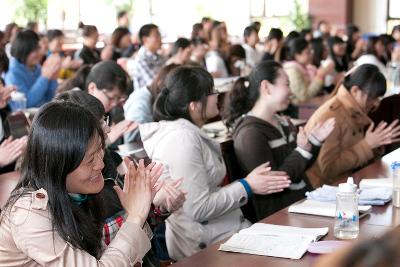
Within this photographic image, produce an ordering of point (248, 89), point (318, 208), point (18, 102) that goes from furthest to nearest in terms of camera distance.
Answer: point (18, 102)
point (248, 89)
point (318, 208)

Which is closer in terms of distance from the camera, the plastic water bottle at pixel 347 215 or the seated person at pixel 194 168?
the plastic water bottle at pixel 347 215

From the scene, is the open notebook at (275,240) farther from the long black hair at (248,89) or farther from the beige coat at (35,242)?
the long black hair at (248,89)

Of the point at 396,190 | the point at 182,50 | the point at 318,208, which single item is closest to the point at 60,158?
the point at 318,208

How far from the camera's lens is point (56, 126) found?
158 centimetres

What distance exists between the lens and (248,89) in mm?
3246

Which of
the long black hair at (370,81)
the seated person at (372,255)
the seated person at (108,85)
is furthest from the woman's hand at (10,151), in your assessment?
the seated person at (372,255)

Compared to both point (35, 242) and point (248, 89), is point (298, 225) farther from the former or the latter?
point (248, 89)

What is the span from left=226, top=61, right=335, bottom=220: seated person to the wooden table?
279mm

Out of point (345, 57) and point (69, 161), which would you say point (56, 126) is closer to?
point (69, 161)

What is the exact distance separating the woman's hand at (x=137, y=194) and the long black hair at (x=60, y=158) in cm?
14

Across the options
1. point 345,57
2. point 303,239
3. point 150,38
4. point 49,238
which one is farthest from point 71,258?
point 345,57

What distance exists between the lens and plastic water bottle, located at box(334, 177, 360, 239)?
208 cm

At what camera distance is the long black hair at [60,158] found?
1574 millimetres

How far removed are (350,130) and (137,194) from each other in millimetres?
2078
